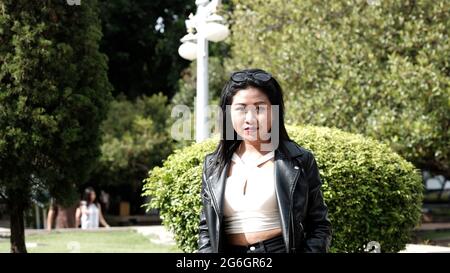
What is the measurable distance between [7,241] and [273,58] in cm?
718

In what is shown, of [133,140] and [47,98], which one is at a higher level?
[47,98]

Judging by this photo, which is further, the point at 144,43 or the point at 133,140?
the point at 144,43

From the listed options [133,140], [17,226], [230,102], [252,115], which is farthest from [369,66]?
[252,115]

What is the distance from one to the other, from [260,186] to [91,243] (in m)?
12.2

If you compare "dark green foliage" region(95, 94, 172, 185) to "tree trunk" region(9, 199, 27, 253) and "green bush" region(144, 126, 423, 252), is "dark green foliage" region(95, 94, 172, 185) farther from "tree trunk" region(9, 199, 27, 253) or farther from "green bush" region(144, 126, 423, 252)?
"green bush" region(144, 126, 423, 252)

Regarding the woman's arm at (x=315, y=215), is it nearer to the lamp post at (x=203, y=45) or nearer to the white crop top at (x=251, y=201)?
the white crop top at (x=251, y=201)

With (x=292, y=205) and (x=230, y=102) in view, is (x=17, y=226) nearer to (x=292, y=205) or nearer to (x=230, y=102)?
(x=230, y=102)

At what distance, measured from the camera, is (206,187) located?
3.38 meters

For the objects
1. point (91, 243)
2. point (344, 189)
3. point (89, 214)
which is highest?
point (344, 189)

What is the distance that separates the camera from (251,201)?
3.27 meters

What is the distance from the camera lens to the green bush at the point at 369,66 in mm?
14625

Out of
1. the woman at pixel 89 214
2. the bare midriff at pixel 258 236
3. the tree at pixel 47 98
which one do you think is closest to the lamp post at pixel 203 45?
the tree at pixel 47 98

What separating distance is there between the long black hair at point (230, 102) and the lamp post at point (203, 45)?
272 inches
